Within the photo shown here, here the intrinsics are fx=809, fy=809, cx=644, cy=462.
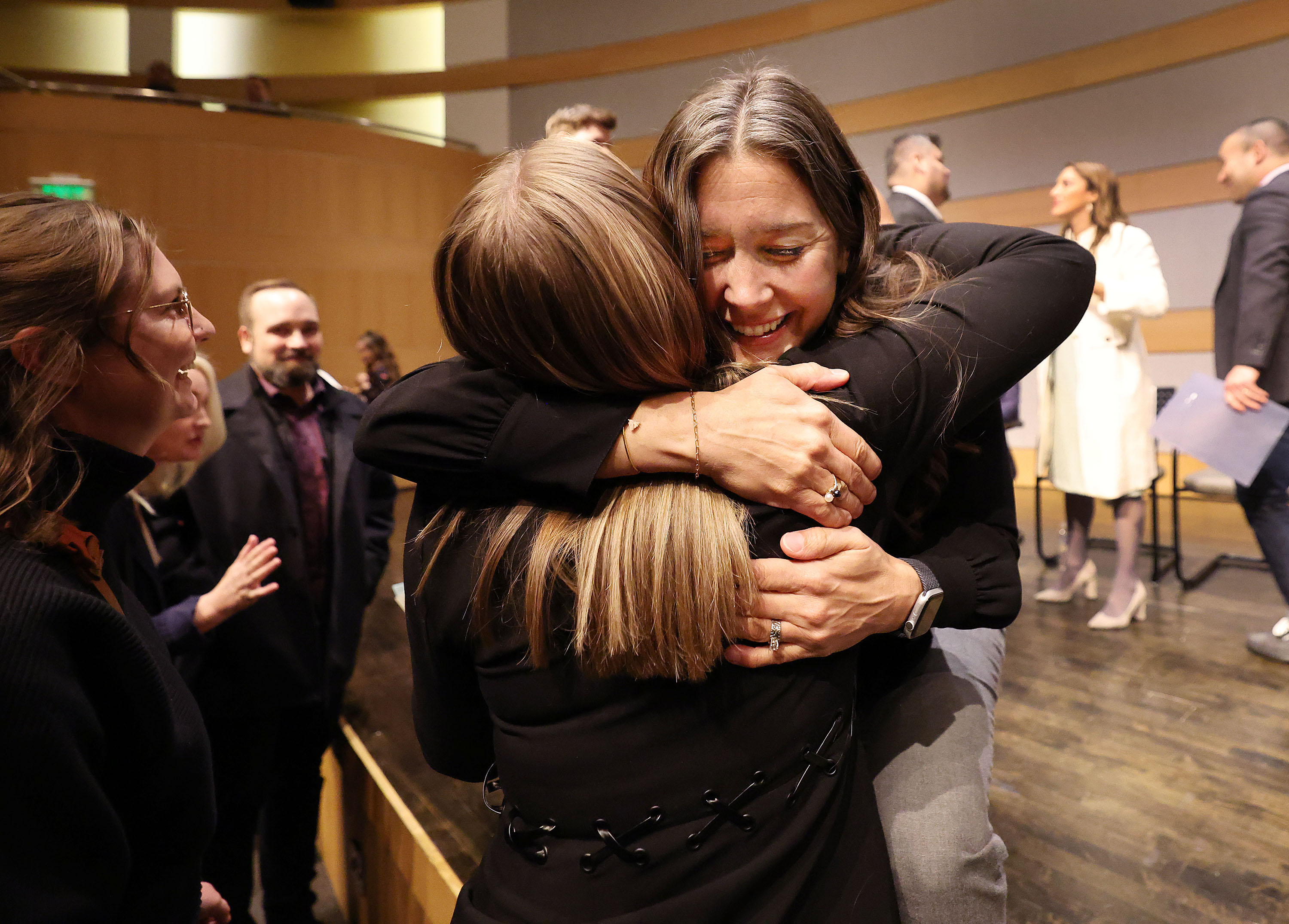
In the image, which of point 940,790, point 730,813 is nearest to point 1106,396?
point 940,790

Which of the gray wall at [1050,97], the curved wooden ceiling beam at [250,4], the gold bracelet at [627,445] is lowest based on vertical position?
the gold bracelet at [627,445]

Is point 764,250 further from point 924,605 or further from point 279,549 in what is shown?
point 279,549

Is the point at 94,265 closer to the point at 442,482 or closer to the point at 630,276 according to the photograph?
the point at 442,482

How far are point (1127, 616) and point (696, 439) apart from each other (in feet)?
10.4

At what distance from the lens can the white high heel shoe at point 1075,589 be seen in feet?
11.8

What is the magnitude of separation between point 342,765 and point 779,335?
2.02m

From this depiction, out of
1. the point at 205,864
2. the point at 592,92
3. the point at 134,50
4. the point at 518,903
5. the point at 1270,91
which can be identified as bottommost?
the point at 205,864

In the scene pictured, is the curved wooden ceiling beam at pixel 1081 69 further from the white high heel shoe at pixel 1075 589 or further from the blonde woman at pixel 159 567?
the blonde woman at pixel 159 567

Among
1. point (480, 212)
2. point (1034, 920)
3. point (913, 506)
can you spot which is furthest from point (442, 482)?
point (1034, 920)

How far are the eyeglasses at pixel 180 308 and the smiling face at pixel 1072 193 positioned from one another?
129 inches

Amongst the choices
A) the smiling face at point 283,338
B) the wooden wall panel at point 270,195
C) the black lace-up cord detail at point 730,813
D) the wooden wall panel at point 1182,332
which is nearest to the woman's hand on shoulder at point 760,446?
the black lace-up cord detail at point 730,813

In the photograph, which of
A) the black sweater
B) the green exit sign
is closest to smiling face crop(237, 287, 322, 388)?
the black sweater

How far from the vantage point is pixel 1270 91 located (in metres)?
5.29

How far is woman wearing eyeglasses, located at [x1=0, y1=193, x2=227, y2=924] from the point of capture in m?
0.76
